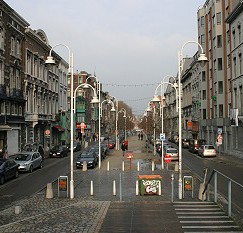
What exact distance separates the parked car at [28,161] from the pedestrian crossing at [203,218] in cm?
1619

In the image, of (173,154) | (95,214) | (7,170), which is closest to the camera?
(95,214)

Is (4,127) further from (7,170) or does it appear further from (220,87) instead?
(220,87)

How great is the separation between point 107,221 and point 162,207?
10.1 feet

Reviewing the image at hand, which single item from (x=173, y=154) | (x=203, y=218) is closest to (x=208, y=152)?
(x=173, y=154)

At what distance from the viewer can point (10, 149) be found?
132 feet

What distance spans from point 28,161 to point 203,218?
19.2 metres

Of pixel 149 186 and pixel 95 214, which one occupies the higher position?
pixel 149 186

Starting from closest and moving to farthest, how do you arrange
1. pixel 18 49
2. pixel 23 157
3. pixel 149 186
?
pixel 149 186 < pixel 23 157 < pixel 18 49

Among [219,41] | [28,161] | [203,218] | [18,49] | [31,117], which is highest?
[219,41]

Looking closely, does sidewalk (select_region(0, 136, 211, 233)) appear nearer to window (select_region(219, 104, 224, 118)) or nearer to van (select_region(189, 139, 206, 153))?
van (select_region(189, 139, 206, 153))

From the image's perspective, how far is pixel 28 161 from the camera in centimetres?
2916

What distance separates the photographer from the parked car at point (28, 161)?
28.5m

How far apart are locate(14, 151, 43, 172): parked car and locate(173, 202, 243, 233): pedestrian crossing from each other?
637 inches

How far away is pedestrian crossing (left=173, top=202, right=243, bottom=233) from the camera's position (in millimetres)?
11595
